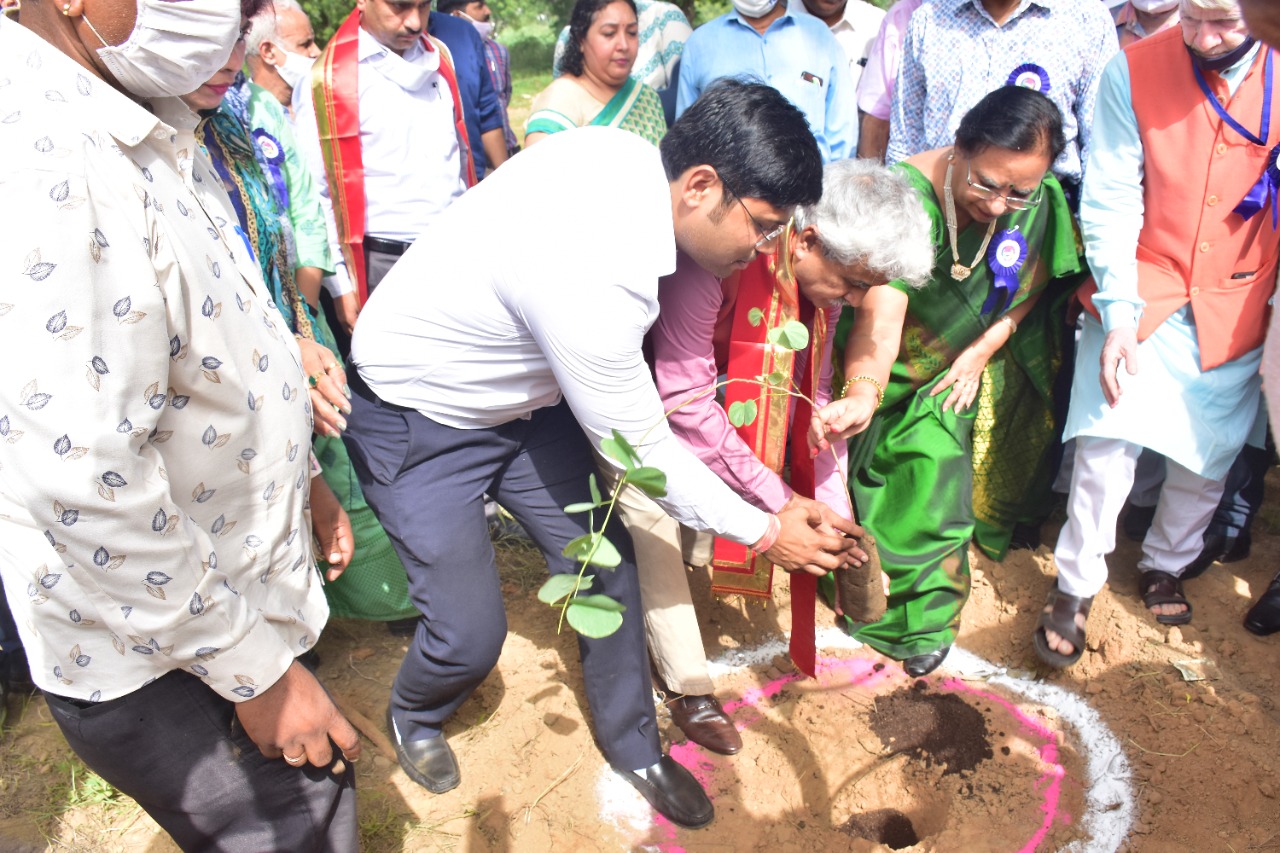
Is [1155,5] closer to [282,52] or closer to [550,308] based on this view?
[550,308]

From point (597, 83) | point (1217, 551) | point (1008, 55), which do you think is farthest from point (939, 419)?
point (597, 83)

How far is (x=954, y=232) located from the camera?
2.98 m

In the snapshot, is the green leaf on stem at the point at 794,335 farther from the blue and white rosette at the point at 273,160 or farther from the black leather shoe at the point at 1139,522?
the black leather shoe at the point at 1139,522

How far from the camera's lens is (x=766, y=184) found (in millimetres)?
1896

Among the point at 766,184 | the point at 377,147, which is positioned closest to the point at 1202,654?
the point at 766,184

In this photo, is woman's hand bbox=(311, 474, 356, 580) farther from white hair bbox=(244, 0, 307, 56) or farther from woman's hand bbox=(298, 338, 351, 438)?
white hair bbox=(244, 0, 307, 56)

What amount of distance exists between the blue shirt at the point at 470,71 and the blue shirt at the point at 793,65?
0.96 m

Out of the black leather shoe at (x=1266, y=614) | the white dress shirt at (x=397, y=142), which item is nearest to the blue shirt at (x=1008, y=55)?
the black leather shoe at (x=1266, y=614)

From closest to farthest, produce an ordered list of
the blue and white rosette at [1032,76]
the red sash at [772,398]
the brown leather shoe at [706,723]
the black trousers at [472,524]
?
the black trousers at [472,524], the red sash at [772,398], the brown leather shoe at [706,723], the blue and white rosette at [1032,76]

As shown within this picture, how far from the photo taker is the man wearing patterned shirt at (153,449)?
115 cm

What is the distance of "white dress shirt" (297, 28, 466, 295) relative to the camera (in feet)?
11.3

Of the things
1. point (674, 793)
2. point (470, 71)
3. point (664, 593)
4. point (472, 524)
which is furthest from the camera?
point (470, 71)

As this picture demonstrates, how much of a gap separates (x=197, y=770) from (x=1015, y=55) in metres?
3.46

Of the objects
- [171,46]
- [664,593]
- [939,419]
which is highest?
[171,46]
